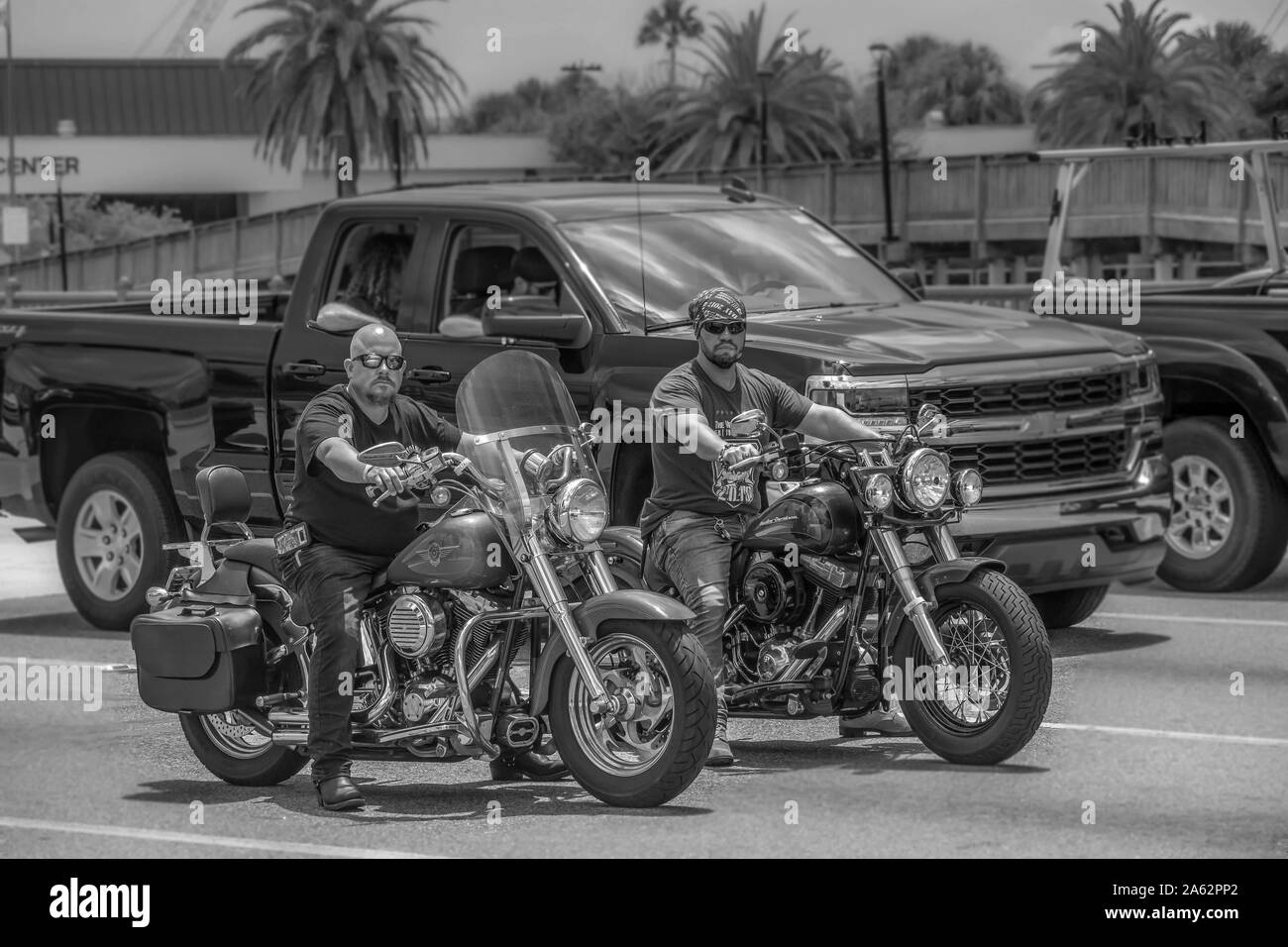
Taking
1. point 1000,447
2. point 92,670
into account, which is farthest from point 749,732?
point 92,670

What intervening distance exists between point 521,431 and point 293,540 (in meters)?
0.83

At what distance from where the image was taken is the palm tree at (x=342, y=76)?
244 ft

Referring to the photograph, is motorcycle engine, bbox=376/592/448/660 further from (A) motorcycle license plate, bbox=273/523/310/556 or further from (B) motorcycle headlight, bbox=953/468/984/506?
(B) motorcycle headlight, bbox=953/468/984/506

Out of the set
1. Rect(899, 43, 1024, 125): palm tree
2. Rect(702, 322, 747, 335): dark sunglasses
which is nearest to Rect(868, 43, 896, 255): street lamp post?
Rect(702, 322, 747, 335): dark sunglasses

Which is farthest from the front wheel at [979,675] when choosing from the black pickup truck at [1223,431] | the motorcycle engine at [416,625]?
the black pickup truck at [1223,431]

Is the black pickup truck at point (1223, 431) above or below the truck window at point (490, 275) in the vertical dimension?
below

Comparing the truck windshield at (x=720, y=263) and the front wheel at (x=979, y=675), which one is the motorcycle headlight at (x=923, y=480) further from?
the truck windshield at (x=720, y=263)

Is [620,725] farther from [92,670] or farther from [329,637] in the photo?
[92,670]

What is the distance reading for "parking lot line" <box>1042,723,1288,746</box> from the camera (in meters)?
9.18

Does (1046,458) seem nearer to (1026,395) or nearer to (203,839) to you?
(1026,395)

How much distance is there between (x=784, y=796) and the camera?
820 cm

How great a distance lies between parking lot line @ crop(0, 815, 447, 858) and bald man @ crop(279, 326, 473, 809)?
0.48 meters

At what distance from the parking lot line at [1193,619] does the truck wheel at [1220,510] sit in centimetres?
69

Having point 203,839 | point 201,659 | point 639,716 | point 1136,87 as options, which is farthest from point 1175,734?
point 1136,87
